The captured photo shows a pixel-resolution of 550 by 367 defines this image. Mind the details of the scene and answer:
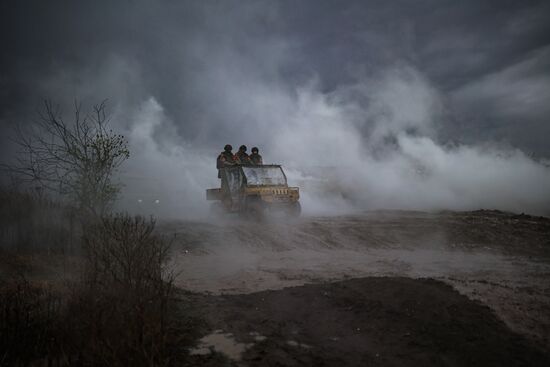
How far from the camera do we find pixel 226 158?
54.3 feet

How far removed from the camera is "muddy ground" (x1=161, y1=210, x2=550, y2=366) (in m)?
4.14

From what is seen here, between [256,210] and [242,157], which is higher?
[242,157]

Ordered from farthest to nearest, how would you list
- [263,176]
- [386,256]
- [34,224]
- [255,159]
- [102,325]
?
[255,159]
[263,176]
[386,256]
[34,224]
[102,325]

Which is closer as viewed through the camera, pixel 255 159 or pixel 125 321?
pixel 125 321

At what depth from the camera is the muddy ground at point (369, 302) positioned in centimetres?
414

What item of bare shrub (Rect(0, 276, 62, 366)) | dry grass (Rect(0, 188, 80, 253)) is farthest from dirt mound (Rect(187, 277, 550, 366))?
dry grass (Rect(0, 188, 80, 253))

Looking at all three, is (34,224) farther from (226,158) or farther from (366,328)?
(366,328)

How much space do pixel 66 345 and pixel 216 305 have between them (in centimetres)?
241

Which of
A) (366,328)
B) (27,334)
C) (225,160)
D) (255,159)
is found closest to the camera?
(27,334)

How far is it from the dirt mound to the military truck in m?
8.14

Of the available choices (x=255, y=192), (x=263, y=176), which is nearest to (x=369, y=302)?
(x=255, y=192)

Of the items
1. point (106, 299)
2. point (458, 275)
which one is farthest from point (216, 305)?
point (458, 275)

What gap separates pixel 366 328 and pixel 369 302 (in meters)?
0.81

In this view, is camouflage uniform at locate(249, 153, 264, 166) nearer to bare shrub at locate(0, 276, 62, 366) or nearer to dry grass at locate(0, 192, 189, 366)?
dry grass at locate(0, 192, 189, 366)
